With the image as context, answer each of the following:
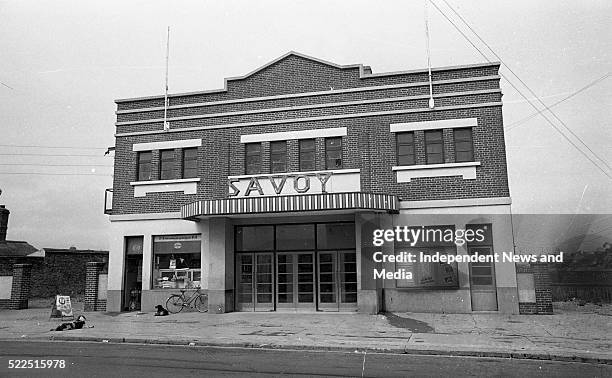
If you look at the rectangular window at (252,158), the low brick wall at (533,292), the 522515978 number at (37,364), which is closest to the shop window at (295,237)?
the rectangular window at (252,158)

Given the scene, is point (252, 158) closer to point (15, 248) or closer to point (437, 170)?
point (437, 170)

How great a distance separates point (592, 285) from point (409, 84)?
11721 millimetres

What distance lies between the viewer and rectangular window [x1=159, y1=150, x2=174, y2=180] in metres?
21.4

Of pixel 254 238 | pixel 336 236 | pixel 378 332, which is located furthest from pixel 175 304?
pixel 378 332

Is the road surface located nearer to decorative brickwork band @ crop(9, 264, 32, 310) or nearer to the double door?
the double door

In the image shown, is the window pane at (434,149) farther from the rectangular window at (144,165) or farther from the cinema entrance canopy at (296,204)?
the rectangular window at (144,165)

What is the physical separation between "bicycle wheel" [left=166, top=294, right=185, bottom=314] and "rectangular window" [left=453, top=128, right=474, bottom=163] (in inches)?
445

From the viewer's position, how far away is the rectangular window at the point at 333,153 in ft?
64.4

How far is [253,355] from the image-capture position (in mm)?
10805

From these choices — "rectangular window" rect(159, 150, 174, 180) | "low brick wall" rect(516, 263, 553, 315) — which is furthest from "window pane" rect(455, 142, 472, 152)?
"rectangular window" rect(159, 150, 174, 180)

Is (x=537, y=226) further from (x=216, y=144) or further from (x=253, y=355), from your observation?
(x=216, y=144)

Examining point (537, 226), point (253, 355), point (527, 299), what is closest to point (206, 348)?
point (253, 355)

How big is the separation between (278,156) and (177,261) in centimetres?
562

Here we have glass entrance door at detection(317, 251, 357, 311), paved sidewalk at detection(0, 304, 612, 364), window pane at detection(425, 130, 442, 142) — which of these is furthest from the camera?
glass entrance door at detection(317, 251, 357, 311)
